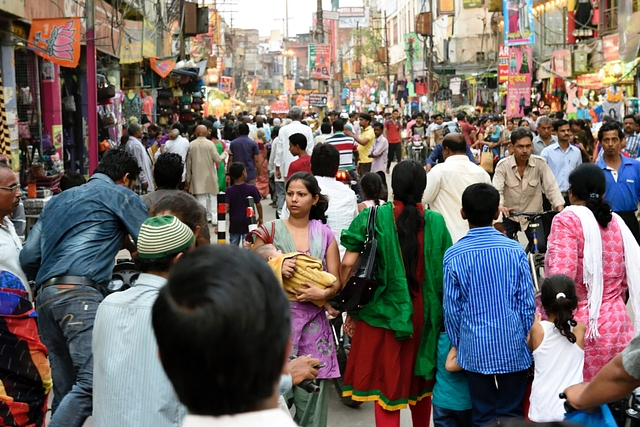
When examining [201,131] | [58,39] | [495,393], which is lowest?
[495,393]

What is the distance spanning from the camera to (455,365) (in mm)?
4941

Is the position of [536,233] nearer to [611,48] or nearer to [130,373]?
[130,373]

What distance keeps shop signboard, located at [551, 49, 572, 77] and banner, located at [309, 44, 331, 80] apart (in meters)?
31.5

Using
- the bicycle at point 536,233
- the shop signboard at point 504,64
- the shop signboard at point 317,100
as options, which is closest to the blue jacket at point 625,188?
the bicycle at point 536,233

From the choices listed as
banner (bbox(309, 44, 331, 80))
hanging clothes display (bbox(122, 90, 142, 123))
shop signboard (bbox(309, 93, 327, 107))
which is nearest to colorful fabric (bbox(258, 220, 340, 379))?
hanging clothes display (bbox(122, 90, 142, 123))

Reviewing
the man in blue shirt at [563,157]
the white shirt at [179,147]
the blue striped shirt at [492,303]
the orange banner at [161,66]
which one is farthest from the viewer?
the orange banner at [161,66]

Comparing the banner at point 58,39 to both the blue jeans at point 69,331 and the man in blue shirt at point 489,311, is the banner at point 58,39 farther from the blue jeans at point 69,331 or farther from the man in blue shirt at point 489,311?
the man in blue shirt at point 489,311

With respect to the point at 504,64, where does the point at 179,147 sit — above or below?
below

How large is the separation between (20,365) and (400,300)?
221cm

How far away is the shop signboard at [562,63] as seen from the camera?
28.0m

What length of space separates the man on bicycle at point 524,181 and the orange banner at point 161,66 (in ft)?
48.6

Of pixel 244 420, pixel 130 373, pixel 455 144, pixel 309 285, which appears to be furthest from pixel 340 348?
pixel 244 420

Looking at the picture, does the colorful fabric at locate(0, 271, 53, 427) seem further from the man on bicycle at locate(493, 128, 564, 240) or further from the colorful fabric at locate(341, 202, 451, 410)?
the man on bicycle at locate(493, 128, 564, 240)

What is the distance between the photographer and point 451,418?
510cm
